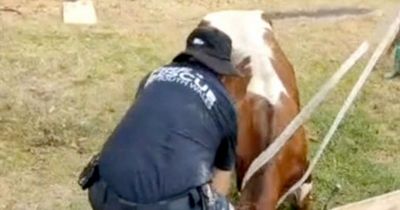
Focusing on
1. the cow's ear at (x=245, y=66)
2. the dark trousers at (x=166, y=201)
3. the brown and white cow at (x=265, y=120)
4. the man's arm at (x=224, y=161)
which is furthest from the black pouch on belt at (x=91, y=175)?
the cow's ear at (x=245, y=66)

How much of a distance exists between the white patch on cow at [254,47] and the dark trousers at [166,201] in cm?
187

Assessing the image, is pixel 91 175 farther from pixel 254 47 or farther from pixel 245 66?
pixel 254 47

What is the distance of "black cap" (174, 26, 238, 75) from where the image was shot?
4.78m

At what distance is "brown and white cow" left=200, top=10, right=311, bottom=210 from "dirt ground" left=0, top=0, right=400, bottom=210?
0.78 meters

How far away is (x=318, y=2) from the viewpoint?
10898mm

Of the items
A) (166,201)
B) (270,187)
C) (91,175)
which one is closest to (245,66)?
(270,187)

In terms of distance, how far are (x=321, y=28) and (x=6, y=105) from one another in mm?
3309

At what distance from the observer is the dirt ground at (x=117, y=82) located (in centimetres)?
743

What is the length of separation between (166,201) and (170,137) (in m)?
0.27

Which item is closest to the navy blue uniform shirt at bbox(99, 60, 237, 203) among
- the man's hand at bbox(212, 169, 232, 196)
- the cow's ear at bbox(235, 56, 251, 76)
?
the man's hand at bbox(212, 169, 232, 196)

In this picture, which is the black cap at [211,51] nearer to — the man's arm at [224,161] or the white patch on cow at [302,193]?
the man's arm at [224,161]

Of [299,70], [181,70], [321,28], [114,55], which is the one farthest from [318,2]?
[181,70]

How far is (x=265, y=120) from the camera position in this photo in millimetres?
6332

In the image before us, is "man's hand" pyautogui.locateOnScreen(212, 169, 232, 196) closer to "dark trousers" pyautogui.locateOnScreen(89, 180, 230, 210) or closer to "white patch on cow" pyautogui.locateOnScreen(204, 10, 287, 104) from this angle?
"dark trousers" pyautogui.locateOnScreen(89, 180, 230, 210)
